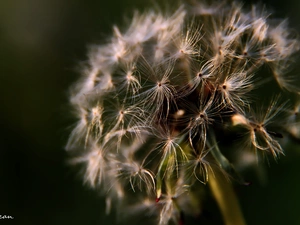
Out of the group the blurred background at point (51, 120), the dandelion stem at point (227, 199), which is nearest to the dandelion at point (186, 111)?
the dandelion stem at point (227, 199)

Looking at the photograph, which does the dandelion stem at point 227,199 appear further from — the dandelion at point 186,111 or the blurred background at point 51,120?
the blurred background at point 51,120

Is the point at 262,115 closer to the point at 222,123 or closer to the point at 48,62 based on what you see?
the point at 222,123

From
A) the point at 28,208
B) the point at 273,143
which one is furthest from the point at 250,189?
the point at 28,208

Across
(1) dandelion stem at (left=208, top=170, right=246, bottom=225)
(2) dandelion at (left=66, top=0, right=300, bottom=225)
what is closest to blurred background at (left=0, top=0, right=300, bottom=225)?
(2) dandelion at (left=66, top=0, right=300, bottom=225)

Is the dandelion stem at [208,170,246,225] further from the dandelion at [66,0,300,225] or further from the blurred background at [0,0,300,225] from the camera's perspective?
the blurred background at [0,0,300,225]

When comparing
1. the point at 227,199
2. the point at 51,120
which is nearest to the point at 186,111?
the point at 227,199

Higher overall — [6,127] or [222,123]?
[6,127]

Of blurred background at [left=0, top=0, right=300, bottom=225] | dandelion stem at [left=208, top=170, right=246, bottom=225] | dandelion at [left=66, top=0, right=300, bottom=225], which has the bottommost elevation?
dandelion stem at [left=208, top=170, right=246, bottom=225]
